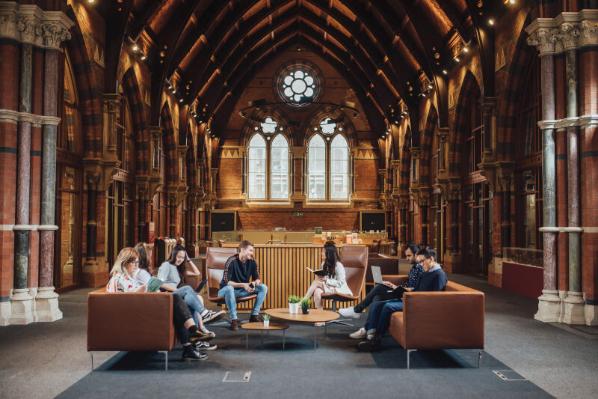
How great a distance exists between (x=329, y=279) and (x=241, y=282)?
1.24 m

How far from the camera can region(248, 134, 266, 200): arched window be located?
28203 mm

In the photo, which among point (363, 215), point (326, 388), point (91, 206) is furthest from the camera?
point (363, 215)

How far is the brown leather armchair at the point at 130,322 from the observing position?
5312mm

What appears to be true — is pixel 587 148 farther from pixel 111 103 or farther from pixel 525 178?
pixel 111 103

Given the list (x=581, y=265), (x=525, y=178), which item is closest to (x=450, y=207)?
(x=525, y=178)

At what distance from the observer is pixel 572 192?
26.9ft

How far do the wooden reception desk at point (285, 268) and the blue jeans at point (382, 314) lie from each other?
9.28 feet

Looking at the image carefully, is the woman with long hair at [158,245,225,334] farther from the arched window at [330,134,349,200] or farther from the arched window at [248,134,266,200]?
the arched window at [330,134,349,200]

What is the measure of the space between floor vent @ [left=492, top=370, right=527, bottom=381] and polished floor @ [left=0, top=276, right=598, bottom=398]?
3 centimetres

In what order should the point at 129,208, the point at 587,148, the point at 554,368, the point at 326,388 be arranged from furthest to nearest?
the point at 129,208
the point at 587,148
the point at 554,368
the point at 326,388

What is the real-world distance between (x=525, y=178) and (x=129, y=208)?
1027 centimetres

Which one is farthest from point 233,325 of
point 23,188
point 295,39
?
point 295,39

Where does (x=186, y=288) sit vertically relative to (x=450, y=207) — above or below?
below

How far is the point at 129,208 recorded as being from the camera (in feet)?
53.5
